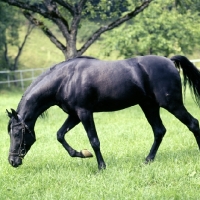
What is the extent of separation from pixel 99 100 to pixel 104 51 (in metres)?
30.9

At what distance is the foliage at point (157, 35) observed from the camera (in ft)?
114

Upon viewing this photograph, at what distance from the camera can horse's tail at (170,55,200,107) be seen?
7105mm

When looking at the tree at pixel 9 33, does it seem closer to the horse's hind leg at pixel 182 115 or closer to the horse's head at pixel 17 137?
the horse's head at pixel 17 137

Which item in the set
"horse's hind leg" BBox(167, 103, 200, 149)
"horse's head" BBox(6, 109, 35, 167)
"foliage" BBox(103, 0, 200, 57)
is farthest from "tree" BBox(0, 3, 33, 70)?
"horse's hind leg" BBox(167, 103, 200, 149)

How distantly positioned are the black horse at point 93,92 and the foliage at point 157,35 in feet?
91.8

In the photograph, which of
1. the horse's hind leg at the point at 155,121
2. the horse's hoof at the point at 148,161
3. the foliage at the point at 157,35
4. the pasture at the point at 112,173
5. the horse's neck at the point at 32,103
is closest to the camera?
the pasture at the point at 112,173

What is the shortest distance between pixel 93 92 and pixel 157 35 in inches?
1176

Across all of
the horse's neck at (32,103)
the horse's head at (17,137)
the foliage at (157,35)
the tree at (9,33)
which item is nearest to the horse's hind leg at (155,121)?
the horse's neck at (32,103)

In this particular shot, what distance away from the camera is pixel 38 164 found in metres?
7.12

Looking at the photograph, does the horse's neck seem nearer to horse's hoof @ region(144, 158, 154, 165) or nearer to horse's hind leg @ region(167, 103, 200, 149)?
horse's hoof @ region(144, 158, 154, 165)

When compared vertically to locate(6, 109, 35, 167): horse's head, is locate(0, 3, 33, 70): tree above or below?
below

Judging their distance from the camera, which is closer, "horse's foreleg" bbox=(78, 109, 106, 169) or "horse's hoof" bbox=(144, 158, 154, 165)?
"horse's foreleg" bbox=(78, 109, 106, 169)

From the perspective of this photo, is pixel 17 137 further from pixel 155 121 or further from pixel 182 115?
pixel 182 115

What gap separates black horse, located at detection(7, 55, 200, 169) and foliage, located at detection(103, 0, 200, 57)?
2798cm
